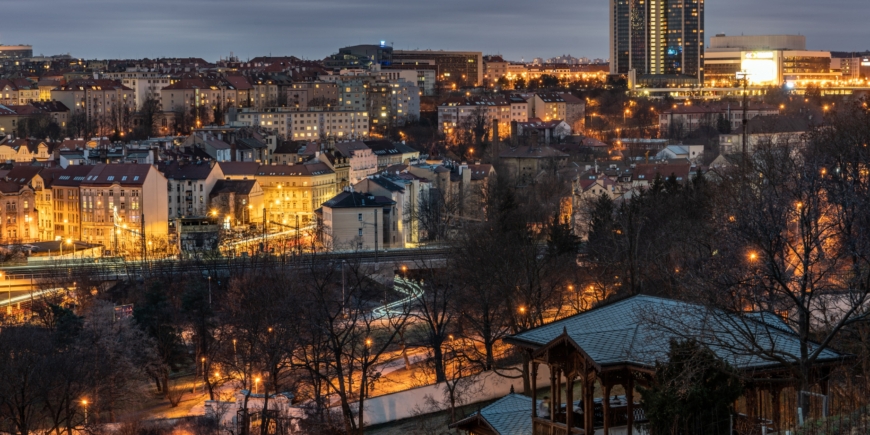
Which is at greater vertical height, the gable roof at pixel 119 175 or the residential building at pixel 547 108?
the residential building at pixel 547 108

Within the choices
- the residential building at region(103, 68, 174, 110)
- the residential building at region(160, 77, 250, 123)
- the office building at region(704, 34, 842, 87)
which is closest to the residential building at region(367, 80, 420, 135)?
the residential building at region(160, 77, 250, 123)

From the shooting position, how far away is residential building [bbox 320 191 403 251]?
100 ft

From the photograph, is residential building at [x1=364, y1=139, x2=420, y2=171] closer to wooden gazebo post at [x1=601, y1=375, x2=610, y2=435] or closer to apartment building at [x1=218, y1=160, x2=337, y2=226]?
apartment building at [x1=218, y1=160, x2=337, y2=226]

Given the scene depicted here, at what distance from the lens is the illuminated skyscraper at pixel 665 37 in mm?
82625

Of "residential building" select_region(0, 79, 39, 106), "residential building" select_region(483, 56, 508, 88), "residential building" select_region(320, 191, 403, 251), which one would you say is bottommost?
"residential building" select_region(320, 191, 403, 251)

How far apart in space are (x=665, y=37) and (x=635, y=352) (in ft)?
255

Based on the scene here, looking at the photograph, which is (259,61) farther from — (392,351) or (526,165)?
(392,351)

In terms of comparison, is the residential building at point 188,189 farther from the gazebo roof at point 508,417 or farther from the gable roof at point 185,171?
the gazebo roof at point 508,417

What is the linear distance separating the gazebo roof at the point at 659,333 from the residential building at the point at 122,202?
28.4 metres

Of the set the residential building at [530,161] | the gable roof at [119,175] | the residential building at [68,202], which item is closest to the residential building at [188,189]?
the gable roof at [119,175]

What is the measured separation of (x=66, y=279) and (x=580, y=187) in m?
14.9

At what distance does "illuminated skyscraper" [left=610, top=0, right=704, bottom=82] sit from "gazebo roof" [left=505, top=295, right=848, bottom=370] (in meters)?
75.0

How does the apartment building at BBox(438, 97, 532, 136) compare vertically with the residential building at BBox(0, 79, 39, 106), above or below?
below

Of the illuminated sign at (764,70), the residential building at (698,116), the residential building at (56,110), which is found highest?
the illuminated sign at (764,70)
